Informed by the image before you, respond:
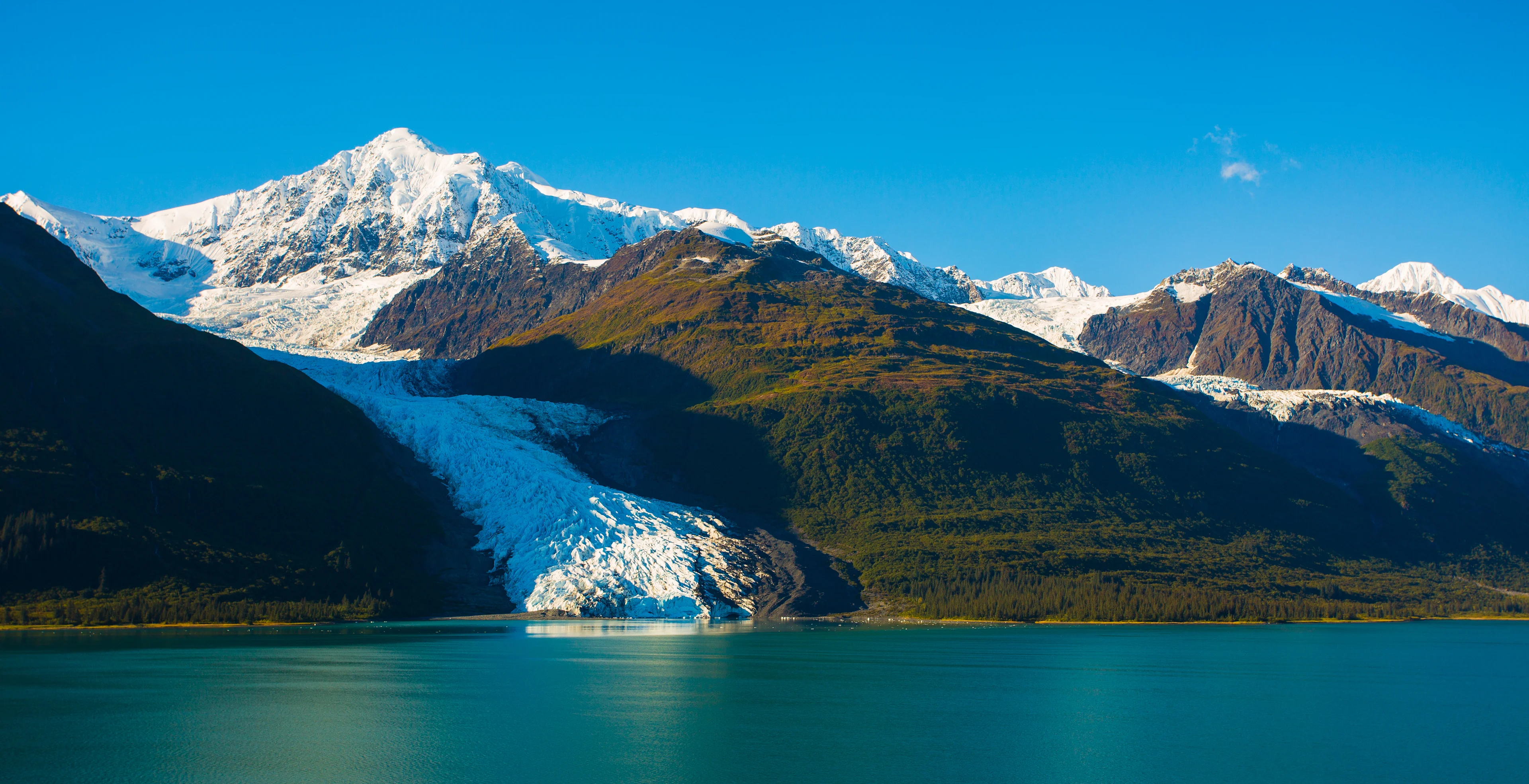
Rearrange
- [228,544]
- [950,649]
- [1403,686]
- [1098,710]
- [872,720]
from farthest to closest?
[228,544]
[950,649]
[1403,686]
[1098,710]
[872,720]

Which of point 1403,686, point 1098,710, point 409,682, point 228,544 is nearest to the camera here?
point 1098,710

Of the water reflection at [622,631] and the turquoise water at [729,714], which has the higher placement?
the turquoise water at [729,714]

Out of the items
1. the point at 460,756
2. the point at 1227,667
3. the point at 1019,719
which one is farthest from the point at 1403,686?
the point at 460,756

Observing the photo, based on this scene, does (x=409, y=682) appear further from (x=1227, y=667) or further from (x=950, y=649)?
(x=1227, y=667)

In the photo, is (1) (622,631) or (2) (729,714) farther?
(1) (622,631)

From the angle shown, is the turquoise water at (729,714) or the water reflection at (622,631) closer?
the turquoise water at (729,714)

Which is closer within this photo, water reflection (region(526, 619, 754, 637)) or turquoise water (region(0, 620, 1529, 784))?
turquoise water (region(0, 620, 1529, 784))

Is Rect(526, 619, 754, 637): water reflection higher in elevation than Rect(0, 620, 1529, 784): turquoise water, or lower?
lower

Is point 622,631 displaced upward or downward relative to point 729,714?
downward
